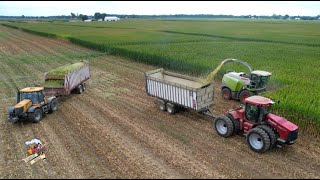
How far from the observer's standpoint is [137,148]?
12.0 meters

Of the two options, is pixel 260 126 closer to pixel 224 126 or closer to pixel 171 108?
pixel 224 126

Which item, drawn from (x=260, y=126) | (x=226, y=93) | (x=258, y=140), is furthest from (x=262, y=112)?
(x=226, y=93)

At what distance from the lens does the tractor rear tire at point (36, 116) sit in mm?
14428

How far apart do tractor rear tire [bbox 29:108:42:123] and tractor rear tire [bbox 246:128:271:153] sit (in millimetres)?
9717

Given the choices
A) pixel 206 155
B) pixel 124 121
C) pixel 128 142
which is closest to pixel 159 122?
pixel 124 121

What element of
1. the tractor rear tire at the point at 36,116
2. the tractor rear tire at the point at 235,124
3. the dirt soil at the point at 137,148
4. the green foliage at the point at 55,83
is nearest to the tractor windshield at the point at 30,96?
the tractor rear tire at the point at 36,116

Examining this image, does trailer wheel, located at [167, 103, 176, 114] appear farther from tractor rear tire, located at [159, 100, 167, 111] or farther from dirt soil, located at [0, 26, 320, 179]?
tractor rear tire, located at [159, 100, 167, 111]

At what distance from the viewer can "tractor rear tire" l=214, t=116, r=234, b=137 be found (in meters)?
12.5

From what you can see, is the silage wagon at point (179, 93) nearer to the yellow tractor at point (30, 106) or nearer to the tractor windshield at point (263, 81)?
the tractor windshield at point (263, 81)

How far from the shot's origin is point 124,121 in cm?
1512

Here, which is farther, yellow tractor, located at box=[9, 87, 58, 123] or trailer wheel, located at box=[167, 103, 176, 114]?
trailer wheel, located at box=[167, 103, 176, 114]

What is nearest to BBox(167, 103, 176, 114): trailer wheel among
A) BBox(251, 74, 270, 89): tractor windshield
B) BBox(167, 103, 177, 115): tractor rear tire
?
BBox(167, 103, 177, 115): tractor rear tire

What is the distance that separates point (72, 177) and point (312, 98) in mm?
11243

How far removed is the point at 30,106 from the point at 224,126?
30.2 ft
